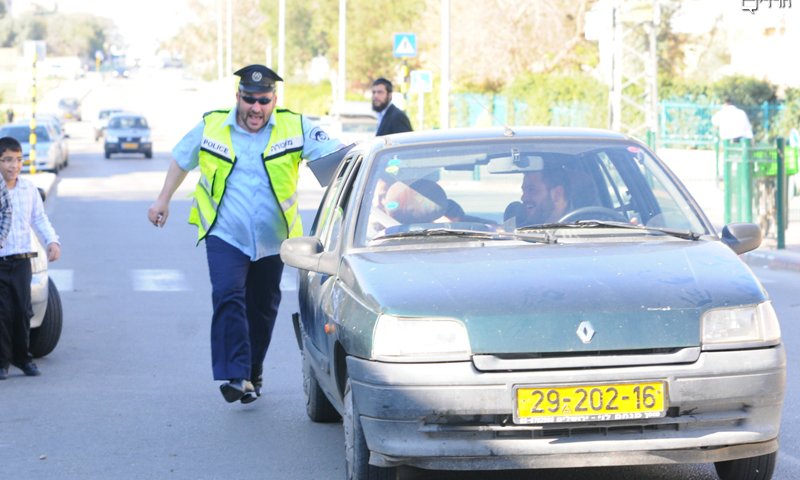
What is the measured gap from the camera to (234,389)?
25.6 ft

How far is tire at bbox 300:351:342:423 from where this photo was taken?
7613 millimetres

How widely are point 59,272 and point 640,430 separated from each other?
11929mm

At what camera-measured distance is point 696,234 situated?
6.37 m

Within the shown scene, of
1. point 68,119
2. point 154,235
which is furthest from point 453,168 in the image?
point 68,119

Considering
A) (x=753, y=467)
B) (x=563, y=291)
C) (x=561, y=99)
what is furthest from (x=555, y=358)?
(x=561, y=99)

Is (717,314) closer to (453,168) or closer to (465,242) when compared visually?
(465,242)

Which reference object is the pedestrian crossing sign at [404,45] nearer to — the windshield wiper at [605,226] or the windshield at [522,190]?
the windshield at [522,190]

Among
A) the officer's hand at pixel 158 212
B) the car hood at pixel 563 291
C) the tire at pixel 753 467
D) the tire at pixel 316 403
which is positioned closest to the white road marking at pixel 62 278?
the officer's hand at pixel 158 212

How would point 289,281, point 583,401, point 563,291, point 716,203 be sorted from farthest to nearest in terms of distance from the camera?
point 716,203
point 289,281
point 563,291
point 583,401

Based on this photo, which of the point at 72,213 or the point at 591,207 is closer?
the point at 591,207

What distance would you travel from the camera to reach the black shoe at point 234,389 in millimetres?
7802

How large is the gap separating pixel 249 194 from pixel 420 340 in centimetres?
287

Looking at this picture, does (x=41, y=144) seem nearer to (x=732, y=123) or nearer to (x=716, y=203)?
(x=732, y=123)

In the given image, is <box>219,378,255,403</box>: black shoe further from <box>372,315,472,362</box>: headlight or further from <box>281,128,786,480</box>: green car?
<box>372,315,472,362</box>: headlight
